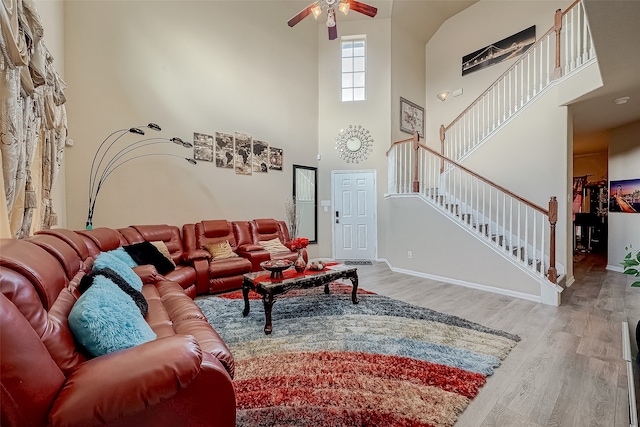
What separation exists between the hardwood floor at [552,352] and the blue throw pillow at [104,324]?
179cm

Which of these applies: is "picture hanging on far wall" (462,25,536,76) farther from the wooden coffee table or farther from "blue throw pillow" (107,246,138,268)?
"blue throw pillow" (107,246,138,268)

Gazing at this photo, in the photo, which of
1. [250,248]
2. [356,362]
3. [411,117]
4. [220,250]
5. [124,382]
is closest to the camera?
[124,382]

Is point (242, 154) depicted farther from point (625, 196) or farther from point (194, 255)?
point (625, 196)

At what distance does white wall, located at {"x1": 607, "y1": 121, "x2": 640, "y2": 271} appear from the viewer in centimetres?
477

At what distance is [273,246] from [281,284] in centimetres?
223

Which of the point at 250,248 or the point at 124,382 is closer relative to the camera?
the point at 124,382

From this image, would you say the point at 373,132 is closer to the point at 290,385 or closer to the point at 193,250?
the point at 193,250

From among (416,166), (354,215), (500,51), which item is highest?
(500,51)

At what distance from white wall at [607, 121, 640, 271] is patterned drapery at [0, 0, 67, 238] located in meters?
7.90

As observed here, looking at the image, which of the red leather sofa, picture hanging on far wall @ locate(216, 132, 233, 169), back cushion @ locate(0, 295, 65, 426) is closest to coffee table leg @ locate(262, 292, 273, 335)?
the red leather sofa

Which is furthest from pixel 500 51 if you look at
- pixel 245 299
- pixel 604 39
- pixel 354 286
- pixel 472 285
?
pixel 245 299

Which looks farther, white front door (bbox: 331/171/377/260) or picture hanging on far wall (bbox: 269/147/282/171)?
white front door (bbox: 331/171/377/260)

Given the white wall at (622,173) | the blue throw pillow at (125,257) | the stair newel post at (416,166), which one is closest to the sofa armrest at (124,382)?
the blue throw pillow at (125,257)

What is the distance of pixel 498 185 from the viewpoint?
4.08 metres
